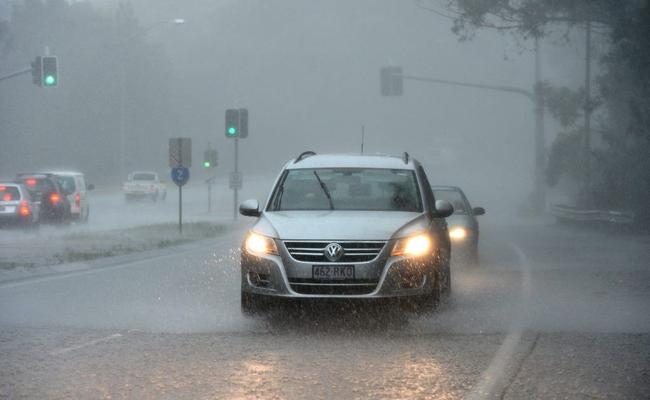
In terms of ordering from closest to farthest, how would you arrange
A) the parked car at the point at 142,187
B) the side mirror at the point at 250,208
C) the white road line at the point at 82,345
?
the white road line at the point at 82,345 < the side mirror at the point at 250,208 < the parked car at the point at 142,187

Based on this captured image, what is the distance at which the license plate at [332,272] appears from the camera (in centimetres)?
962

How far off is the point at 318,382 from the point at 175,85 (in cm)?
10375

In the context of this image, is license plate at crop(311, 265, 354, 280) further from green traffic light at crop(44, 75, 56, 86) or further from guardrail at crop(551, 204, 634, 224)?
green traffic light at crop(44, 75, 56, 86)

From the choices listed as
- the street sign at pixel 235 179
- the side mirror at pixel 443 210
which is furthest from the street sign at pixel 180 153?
the side mirror at pixel 443 210

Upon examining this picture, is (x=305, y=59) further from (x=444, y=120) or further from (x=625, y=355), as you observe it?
(x=625, y=355)

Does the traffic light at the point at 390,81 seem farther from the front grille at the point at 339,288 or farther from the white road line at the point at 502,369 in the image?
the front grille at the point at 339,288

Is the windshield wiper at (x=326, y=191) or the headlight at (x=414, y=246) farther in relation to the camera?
the windshield wiper at (x=326, y=191)

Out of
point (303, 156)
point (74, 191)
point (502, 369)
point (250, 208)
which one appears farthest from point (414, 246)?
point (74, 191)

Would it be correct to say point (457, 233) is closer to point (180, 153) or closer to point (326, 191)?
point (326, 191)

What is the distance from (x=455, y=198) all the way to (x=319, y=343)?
379 inches

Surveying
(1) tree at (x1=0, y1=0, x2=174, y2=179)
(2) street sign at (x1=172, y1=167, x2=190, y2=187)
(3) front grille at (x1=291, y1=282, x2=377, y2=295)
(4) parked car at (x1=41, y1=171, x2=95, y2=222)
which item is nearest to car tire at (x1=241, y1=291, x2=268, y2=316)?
(3) front grille at (x1=291, y1=282, x2=377, y2=295)

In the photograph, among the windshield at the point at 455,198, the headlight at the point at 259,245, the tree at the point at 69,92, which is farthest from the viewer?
the tree at the point at 69,92

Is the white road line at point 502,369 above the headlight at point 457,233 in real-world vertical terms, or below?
below

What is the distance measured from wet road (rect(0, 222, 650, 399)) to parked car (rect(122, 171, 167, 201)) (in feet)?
134
